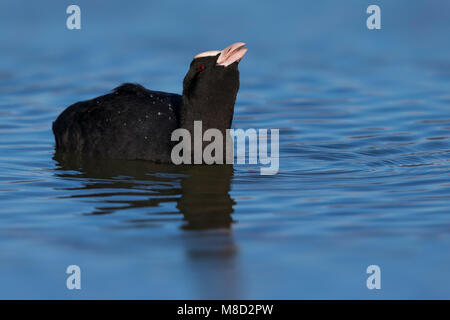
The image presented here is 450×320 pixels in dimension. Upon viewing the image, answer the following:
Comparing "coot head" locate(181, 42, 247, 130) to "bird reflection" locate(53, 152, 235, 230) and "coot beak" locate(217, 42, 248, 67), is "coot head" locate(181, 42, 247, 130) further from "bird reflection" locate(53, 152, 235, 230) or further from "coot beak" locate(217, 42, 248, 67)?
"bird reflection" locate(53, 152, 235, 230)

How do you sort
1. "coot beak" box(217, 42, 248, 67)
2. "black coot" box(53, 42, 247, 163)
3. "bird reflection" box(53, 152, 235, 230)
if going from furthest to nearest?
"black coot" box(53, 42, 247, 163)
"coot beak" box(217, 42, 248, 67)
"bird reflection" box(53, 152, 235, 230)

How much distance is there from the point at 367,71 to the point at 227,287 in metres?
9.50

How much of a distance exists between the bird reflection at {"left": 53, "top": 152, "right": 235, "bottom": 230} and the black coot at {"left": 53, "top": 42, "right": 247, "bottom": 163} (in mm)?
179

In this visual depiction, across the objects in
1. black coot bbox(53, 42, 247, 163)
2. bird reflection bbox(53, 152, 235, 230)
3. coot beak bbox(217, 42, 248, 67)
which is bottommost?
bird reflection bbox(53, 152, 235, 230)

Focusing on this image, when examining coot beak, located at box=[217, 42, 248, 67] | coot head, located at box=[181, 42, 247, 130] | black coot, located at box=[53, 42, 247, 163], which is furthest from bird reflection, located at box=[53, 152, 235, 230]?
coot beak, located at box=[217, 42, 248, 67]

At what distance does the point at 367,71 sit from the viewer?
48.1ft

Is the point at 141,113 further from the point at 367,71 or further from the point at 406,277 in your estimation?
the point at 367,71

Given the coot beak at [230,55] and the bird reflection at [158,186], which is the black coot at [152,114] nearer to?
the coot beak at [230,55]

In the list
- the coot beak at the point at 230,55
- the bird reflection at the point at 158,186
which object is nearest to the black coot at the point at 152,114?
the coot beak at the point at 230,55

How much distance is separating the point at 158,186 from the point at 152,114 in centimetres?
119

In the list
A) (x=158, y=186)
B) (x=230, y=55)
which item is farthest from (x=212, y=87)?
(x=158, y=186)

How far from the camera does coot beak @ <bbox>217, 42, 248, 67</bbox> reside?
8.54 m

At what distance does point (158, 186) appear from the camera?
838cm

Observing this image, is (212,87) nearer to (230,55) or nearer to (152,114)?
(230,55)
